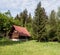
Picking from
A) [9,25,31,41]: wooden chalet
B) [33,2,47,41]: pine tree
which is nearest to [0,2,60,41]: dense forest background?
[33,2,47,41]: pine tree

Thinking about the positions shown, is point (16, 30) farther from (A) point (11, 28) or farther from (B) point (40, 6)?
(B) point (40, 6)

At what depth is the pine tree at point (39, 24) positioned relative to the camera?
61219 millimetres

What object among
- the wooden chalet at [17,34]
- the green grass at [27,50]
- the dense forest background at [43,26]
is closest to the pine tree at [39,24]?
the dense forest background at [43,26]

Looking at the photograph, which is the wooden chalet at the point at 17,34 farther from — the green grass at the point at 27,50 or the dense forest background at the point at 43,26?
the green grass at the point at 27,50

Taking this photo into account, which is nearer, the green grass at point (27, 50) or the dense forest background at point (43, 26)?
the green grass at point (27, 50)

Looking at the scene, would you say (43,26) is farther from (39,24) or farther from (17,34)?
(17,34)

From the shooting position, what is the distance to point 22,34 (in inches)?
2923

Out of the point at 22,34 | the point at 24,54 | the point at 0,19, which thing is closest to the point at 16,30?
the point at 22,34

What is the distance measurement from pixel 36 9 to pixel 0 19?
16041 mm

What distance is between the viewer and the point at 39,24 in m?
62.3

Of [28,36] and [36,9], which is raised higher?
[36,9]

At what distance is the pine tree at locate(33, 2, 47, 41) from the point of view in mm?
61219

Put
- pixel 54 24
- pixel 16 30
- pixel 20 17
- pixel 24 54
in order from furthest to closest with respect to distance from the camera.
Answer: pixel 20 17, pixel 16 30, pixel 54 24, pixel 24 54

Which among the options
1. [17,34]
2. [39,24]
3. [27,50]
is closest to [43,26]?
[39,24]
